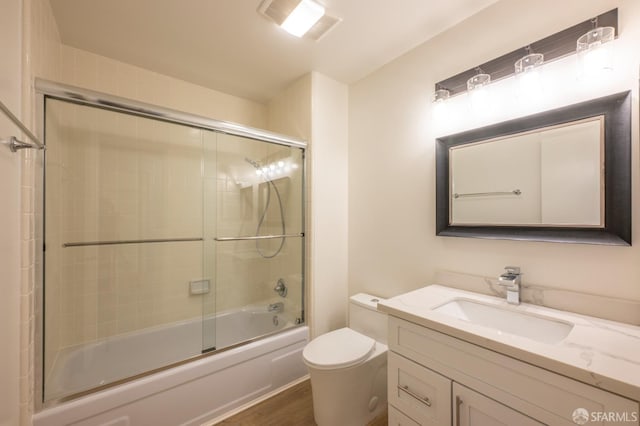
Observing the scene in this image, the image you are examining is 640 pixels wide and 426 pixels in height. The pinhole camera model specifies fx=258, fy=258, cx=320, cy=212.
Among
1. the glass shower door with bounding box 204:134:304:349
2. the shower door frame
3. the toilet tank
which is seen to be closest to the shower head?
the glass shower door with bounding box 204:134:304:349

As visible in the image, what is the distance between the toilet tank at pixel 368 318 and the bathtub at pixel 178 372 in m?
0.43

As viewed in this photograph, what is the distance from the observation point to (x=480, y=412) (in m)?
0.93

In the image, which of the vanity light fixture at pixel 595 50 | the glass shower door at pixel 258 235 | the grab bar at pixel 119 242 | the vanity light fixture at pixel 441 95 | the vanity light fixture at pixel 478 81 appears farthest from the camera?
the glass shower door at pixel 258 235

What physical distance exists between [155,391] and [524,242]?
211cm

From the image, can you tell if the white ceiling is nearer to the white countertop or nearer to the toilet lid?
the white countertop

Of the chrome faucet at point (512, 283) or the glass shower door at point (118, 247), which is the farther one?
the glass shower door at point (118, 247)

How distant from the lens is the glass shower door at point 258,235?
2074 millimetres

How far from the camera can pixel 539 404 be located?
0.79 m

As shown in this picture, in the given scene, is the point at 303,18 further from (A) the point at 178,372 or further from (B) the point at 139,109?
(A) the point at 178,372

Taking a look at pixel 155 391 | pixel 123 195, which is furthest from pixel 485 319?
pixel 123 195

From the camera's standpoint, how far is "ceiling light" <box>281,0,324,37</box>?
4.73 feet

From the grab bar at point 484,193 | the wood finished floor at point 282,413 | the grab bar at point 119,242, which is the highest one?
the grab bar at point 484,193

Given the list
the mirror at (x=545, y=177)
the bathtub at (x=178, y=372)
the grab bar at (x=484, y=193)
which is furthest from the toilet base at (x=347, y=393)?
the grab bar at (x=484, y=193)

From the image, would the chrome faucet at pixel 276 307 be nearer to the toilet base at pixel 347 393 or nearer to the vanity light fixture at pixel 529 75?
the toilet base at pixel 347 393
